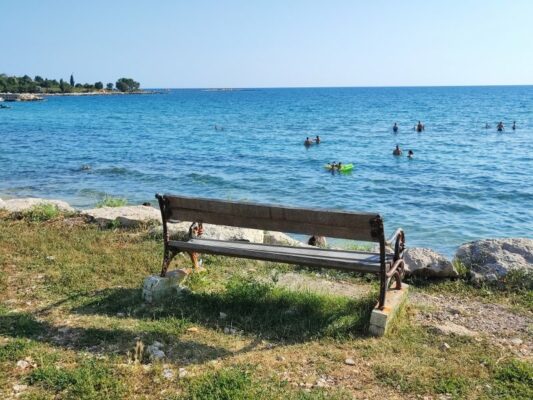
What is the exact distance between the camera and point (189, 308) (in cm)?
591

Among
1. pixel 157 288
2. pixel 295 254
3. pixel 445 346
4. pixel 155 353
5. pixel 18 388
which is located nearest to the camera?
pixel 18 388

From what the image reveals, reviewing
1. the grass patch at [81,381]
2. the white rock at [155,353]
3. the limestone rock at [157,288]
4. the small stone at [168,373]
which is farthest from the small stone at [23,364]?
the limestone rock at [157,288]

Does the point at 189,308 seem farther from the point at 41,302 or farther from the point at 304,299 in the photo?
the point at 41,302

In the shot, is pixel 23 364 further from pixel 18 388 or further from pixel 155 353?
pixel 155 353

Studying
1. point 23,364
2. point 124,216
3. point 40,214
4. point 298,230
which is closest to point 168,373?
point 23,364

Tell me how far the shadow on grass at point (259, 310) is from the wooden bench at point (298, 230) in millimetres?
454

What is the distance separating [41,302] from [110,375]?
2.36m

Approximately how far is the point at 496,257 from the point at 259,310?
4139 millimetres

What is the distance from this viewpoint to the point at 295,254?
19.3 ft

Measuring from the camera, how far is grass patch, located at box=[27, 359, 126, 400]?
13.2 ft

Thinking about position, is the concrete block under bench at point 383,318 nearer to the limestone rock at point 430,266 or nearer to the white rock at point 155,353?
the limestone rock at point 430,266

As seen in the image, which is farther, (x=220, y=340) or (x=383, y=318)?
(x=383, y=318)

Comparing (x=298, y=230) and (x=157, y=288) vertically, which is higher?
(x=298, y=230)

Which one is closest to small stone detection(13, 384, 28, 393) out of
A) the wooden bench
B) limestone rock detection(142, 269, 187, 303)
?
limestone rock detection(142, 269, 187, 303)
